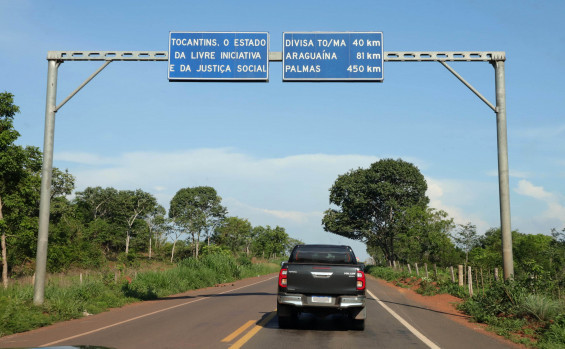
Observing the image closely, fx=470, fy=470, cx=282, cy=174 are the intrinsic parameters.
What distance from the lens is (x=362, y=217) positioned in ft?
202

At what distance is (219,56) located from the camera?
1477cm

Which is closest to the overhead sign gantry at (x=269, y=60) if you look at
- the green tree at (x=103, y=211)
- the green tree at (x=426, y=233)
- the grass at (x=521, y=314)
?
the grass at (x=521, y=314)

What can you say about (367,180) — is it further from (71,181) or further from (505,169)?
(505,169)

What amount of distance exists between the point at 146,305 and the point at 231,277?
2025 cm

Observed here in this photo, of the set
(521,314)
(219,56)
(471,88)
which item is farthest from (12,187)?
(521,314)

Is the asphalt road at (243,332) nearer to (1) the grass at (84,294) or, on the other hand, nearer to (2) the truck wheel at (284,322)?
(2) the truck wheel at (284,322)

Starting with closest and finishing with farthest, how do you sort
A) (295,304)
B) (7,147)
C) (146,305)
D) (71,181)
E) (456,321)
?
(295,304), (456,321), (146,305), (7,147), (71,181)

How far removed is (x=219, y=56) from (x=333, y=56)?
357 centimetres

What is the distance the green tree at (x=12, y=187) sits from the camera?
1283 inches

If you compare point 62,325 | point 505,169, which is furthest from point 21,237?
point 505,169

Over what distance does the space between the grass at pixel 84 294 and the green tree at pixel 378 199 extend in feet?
104

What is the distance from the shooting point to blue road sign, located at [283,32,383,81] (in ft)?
47.7

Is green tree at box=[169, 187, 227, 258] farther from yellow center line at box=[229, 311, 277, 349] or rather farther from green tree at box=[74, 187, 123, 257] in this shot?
yellow center line at box=[229, 311, 277, 349]

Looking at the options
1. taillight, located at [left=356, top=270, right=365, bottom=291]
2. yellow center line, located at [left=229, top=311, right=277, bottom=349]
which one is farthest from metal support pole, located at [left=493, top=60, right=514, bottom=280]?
yellow center line, located at [left=229, top=311, right=277, bottom=349]
